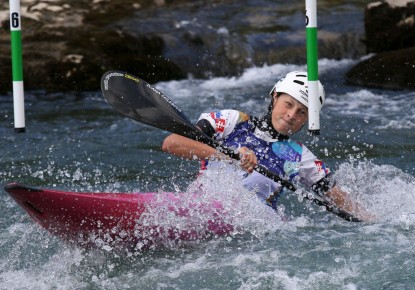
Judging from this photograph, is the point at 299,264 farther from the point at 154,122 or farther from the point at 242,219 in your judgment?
the point at 154,122

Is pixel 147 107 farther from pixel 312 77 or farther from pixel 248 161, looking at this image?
pixel 312 77

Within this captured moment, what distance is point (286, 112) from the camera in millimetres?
5648

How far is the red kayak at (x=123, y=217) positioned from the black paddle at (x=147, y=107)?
0.42 meters

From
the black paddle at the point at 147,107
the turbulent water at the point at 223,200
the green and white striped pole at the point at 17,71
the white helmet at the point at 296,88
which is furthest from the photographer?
the green and white striped pole at the point at 17,71

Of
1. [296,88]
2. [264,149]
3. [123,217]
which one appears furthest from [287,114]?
[123,217]

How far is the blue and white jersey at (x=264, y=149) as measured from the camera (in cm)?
566

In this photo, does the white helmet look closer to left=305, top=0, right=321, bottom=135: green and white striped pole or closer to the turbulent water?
left=305, top=0, right=321, bottom=135: green and white striped pole

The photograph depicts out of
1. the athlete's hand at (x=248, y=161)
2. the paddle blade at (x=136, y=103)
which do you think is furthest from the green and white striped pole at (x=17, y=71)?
the athlete's hand at (x=248, y=161)

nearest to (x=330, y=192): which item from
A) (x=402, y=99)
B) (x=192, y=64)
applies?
(x=402, y=99)

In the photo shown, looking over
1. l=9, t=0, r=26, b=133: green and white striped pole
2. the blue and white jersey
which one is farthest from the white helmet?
l=9, t=0, r=26, b=133: green and white striped pole

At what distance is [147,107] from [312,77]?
1.07 metres

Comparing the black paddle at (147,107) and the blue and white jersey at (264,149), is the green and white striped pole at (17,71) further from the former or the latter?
the blue and white jersey at (264,149)

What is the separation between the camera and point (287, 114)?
564 cm

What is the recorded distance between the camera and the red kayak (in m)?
5.08
